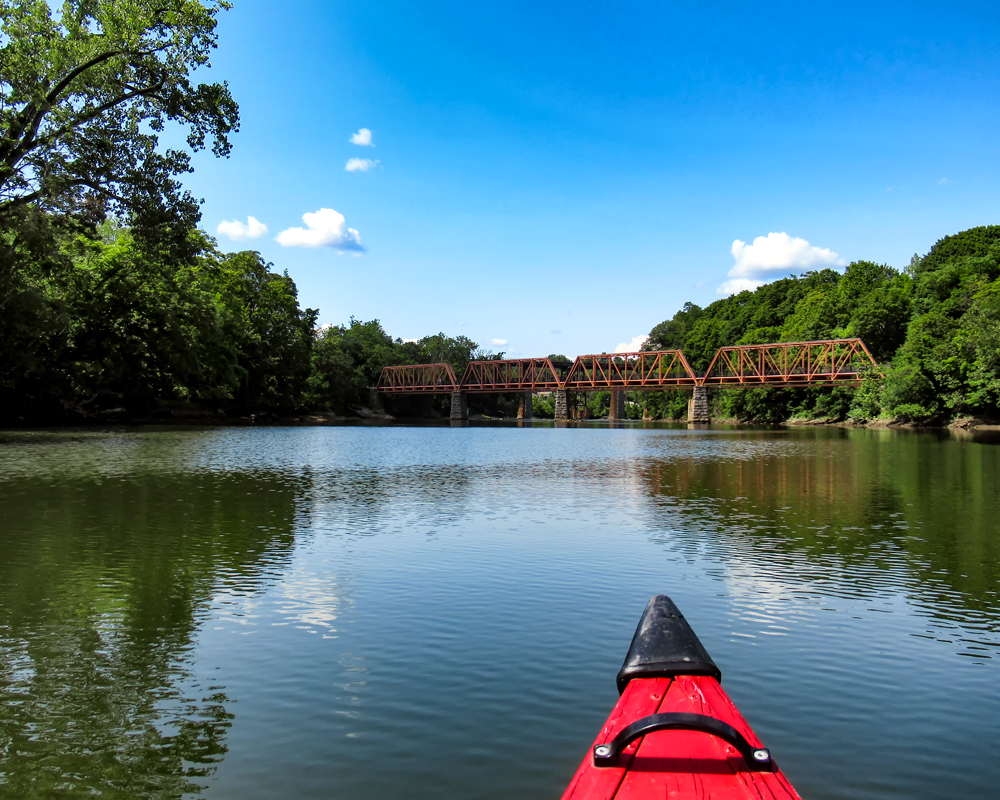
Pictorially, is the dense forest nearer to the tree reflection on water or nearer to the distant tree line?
the distant tree line

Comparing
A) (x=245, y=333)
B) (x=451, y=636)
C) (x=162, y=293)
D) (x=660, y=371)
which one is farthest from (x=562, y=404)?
(x=451, y=636)

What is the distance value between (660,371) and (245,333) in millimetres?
70145

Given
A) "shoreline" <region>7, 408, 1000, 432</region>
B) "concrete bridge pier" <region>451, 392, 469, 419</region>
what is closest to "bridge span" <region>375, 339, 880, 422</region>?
"concrete bridge pier" <region>451, 392, 469, 419</region>

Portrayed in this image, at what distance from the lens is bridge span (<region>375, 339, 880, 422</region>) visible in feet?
314

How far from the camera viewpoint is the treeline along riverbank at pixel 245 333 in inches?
1758

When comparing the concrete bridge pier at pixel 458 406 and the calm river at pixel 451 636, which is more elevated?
the concrete bridge pier at pixel 458 406

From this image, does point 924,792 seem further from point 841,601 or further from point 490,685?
point 841,601

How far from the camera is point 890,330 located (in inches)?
3748

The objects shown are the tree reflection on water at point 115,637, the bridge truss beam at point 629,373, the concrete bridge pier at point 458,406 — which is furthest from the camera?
the concrete bridge pier at point 458,406

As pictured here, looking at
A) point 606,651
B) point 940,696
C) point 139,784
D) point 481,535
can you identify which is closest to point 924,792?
point 940,696

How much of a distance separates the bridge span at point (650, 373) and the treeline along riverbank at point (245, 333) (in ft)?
12.2

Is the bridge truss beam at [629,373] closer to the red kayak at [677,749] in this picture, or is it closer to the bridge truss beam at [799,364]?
the bridge truss beam at [799,364]

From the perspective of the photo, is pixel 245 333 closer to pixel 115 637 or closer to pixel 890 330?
pixel 890 330

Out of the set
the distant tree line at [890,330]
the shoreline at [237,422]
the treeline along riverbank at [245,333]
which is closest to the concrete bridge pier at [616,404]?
the distant tree line at [890,330]
